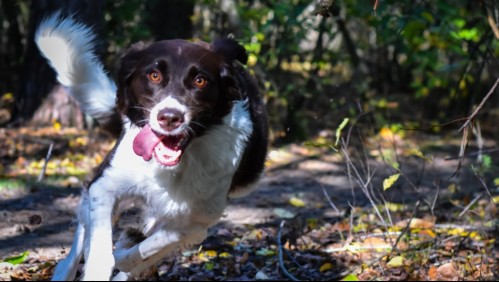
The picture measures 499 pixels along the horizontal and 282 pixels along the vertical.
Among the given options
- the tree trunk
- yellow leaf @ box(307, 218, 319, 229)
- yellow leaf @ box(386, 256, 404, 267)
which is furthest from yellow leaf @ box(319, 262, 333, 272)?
the tree trunk

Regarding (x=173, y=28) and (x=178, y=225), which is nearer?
(x=178, y=225)

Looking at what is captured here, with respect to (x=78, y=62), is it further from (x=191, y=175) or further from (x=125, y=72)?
(x=191, y=175)

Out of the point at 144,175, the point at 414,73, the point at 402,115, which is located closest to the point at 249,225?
the point at 144,175

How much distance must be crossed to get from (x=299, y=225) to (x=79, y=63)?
2.06m

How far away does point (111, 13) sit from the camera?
9453 millimetres

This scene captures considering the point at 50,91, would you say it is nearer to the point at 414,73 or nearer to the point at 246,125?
the point at 246,125

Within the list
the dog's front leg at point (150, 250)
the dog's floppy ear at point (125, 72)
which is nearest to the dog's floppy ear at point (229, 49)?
the dog's floppy ear at point (125, 72)

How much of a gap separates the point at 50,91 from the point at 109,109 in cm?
422

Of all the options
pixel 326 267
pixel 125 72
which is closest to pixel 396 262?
pixel 326 267

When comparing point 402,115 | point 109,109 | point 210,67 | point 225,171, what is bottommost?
point 402,115

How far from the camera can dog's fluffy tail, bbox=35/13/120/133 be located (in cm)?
437

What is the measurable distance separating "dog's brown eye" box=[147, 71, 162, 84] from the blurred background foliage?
276cm

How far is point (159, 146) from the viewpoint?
141 inches

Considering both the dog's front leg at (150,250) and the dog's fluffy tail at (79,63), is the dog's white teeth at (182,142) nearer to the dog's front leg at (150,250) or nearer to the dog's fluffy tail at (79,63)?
the dog's front leg at (150,250)
